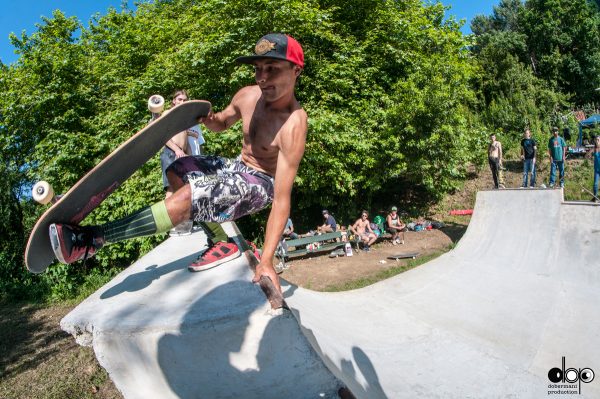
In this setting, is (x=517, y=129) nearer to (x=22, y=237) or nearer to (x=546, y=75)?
(x=546, y=75)

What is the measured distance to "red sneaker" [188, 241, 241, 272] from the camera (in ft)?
9.89

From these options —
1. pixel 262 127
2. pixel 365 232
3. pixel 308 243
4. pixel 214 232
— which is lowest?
pixel 308 243

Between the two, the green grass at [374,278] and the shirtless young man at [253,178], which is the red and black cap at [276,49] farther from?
the green grass at [374,278]

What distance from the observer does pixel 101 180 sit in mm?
2242

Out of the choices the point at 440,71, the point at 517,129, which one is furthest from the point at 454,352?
the point at 517,129

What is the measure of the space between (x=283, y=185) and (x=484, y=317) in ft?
11.8

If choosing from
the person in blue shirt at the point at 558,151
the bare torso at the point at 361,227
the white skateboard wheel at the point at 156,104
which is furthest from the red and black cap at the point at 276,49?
the person in blue shirt at the point at 558,151

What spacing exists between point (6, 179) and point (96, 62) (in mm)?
5009

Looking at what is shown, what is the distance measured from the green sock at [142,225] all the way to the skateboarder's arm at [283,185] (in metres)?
0.60

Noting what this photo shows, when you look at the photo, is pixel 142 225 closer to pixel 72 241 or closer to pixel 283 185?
pixel 72 241

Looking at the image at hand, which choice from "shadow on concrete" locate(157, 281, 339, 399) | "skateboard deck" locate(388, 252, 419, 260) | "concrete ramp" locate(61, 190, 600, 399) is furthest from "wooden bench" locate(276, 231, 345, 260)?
"shadow on concrete" locate(157, 281, 339, 399)

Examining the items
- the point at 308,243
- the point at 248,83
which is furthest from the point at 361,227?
the point at 248,83

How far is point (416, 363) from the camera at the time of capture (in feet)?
10.5

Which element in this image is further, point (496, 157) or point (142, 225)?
point (496, 157)
